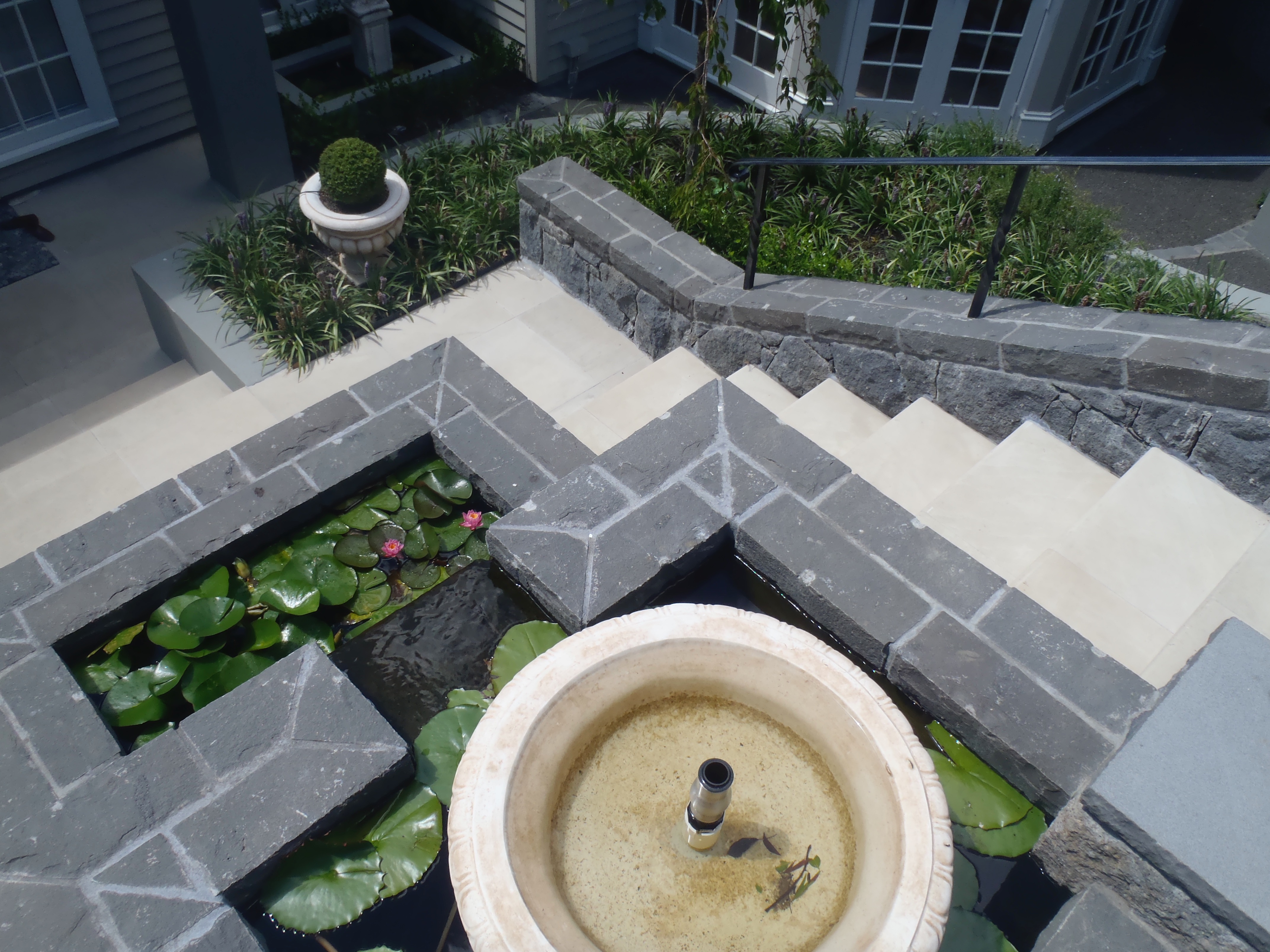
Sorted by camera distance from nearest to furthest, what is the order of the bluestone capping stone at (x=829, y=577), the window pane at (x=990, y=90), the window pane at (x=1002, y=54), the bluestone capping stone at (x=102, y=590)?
the bluestone capping stone at (x=829, y=577), the bluestone capping stone at (x=102, y=590), the window pane at (x=1002, y=54), the window pane at (x=990, y=90)

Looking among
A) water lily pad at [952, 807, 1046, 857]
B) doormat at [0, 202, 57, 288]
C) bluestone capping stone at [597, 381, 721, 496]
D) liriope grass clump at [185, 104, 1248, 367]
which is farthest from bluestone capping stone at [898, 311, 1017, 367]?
doormat at [0, 202, 57, 288]

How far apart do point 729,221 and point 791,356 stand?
3.41ft

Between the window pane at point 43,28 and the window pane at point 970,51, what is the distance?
5975mm

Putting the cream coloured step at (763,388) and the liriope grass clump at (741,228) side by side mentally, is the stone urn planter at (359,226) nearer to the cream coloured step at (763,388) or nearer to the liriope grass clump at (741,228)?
the liriope grass clump at (741,228)

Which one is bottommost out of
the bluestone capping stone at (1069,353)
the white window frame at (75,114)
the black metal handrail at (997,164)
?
the white window frame at (75,114)

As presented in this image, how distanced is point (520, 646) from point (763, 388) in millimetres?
1686

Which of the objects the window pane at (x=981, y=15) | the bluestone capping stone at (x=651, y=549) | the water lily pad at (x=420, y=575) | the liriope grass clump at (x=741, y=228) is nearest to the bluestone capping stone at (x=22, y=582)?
the water lily pad at (x=420, y=575)

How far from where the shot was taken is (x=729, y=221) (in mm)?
4547

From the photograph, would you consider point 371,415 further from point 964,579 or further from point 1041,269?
point 1041,269

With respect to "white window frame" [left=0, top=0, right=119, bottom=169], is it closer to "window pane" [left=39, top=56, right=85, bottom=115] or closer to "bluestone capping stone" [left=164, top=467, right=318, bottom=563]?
"window pane" [left=39, top=56, right=85, bottom=115]

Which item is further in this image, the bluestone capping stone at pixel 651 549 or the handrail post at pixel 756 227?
the handrail post at pixel 756 227

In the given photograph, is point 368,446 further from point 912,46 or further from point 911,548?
point 912,46

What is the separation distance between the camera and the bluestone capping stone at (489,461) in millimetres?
3221

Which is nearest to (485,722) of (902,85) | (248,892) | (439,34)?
(248,892)
